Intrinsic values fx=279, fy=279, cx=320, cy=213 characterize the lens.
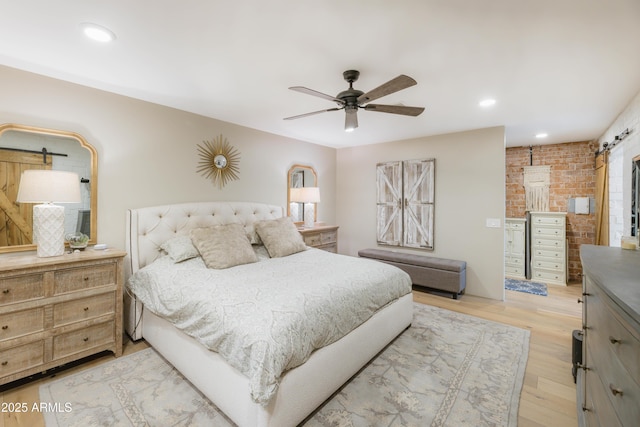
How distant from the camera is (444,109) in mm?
3287

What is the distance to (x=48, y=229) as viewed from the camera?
90.1 inches

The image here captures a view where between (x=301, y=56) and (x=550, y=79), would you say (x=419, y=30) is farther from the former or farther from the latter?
(x=550, y=79)

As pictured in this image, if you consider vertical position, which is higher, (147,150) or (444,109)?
(444,109)

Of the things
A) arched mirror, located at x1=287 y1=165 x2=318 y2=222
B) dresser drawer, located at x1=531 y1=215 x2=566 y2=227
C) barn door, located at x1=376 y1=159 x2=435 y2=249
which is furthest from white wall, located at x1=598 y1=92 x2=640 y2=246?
arched mirror, located at x1=287 y1=165 x2=318 y2=222

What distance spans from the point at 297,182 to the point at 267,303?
3301 mm

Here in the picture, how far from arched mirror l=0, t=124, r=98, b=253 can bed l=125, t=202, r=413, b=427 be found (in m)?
0.39

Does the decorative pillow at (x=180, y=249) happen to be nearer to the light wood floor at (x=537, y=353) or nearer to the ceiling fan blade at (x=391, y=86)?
the light wood floor at (x=537, y=353)

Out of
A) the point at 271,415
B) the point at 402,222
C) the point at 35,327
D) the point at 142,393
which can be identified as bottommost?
the point at 142,393

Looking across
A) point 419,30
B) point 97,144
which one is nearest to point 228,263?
point 97,144

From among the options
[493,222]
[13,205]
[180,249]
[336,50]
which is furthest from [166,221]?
[493,222]

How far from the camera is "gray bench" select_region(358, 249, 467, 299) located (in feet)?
13.3

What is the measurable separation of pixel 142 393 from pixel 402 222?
4.19m

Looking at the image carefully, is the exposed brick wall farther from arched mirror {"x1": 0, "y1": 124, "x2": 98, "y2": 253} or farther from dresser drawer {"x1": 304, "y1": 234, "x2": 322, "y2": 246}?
arched mirror {"x1": 0, "y1": 124, "x2": 98, "y2": 253}

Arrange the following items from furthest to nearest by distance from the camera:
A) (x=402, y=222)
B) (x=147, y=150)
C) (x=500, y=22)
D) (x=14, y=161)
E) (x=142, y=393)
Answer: (x=402, y=222) < (x=147, y=150) < (x=14, y=161) < (x=142, y=393) < (x=500, y=22)
